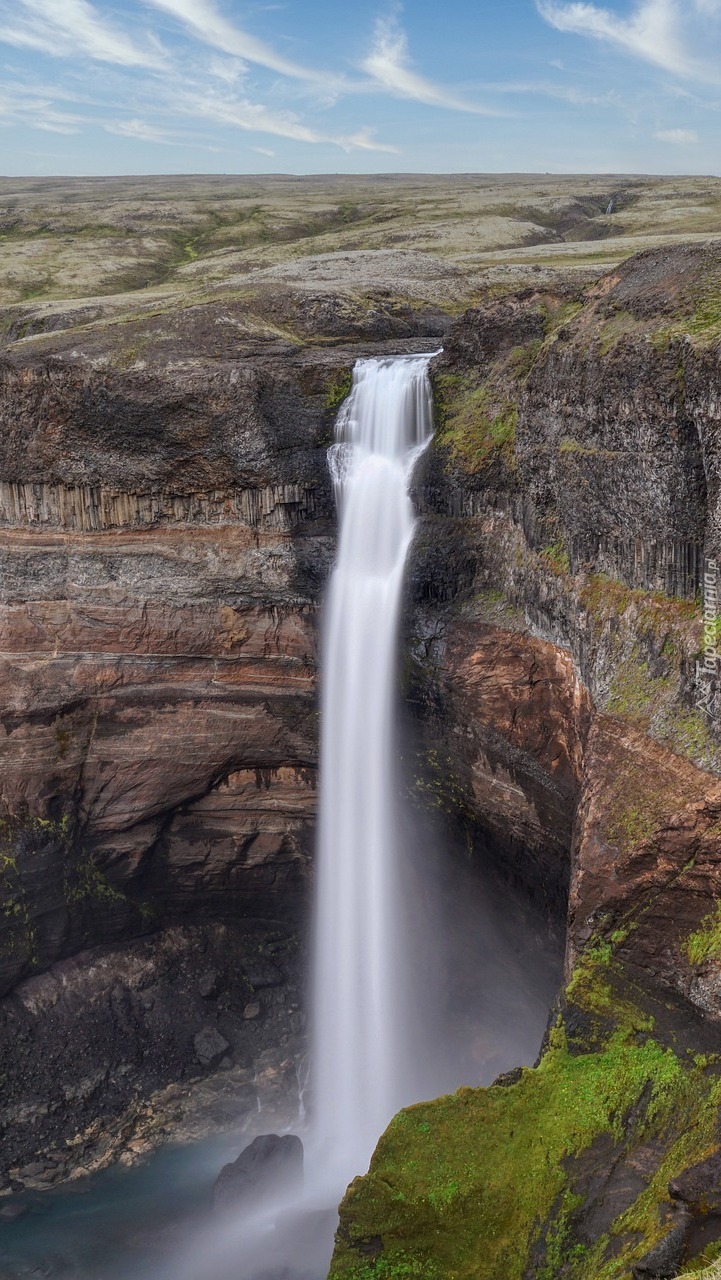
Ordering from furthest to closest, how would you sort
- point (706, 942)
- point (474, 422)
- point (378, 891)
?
point (378, 891), point (474, 422), point (706, 942)

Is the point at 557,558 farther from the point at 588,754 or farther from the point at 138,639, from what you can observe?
the point at 138,639

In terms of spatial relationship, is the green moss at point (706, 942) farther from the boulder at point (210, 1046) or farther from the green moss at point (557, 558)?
the boulder at point (210, 1046)

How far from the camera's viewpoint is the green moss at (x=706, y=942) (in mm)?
16438

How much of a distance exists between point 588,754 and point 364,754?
975 centimetres

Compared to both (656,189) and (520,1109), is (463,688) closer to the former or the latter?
(520,1109)

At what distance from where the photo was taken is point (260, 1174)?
24094 mm

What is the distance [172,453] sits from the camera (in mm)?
29531

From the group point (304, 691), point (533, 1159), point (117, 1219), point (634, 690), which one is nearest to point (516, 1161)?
point (533, 1159)

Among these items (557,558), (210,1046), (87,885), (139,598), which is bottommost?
(210,1046)

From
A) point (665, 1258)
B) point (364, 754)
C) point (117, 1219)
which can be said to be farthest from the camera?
point (364, 754)

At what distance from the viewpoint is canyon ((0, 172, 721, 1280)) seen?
1750 centimetres

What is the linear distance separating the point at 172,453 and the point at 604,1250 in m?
23.5

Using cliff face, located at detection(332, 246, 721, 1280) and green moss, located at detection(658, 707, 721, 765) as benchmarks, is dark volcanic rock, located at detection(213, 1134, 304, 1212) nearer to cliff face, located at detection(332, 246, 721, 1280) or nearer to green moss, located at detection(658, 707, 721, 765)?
cliff face, located at detection(332, 246, 721, 1280)

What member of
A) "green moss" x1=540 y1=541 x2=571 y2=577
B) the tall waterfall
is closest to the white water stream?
the tall waterfall
